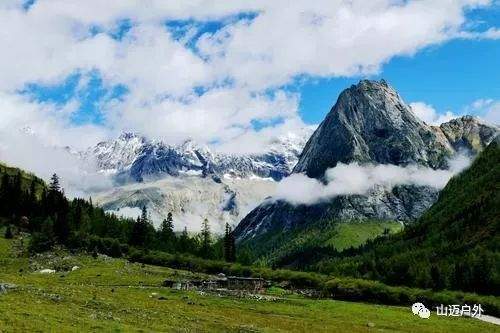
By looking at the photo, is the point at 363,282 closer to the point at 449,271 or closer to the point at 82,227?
the point at 449,271

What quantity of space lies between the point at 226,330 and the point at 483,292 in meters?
134

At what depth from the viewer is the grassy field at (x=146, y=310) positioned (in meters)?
52.3

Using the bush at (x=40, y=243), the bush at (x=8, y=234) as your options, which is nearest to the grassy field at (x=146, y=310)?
the bush at (x=40, y=243)

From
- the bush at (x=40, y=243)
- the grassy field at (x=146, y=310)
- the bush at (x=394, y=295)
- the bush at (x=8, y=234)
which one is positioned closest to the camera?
the grassy field at (x=146, y=310)

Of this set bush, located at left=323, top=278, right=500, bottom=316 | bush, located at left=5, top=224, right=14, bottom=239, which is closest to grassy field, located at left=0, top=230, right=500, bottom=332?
bush, located at left=5, top=224, right=14, bottom=239

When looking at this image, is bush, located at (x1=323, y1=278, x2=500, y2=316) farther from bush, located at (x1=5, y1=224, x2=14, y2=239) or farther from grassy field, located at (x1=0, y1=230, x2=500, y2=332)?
bush, located at (x1=5, y1=224, x2=14, y2=239)

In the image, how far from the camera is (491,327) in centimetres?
9388

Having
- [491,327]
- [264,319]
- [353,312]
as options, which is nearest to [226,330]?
[264,319]

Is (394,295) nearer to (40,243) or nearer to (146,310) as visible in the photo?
(146,310)

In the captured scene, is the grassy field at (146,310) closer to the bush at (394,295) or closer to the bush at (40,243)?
the bush at (40,243)

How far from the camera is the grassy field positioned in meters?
52.3

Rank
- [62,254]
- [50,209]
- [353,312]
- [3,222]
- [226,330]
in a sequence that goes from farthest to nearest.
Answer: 1. [50,209]
2. [3,222]
3. [62,254]
4. [353,312]
5. [226,330]

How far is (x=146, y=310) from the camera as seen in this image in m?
68.1

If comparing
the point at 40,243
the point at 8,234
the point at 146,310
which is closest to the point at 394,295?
the point at 146,310
